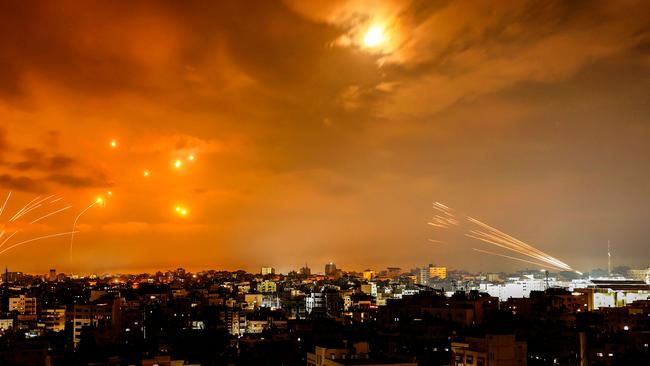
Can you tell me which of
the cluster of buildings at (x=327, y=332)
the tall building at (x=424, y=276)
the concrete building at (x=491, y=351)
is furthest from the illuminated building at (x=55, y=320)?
the tall building at (x=424, y=276)

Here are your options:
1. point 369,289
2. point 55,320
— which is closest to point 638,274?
point 369,289

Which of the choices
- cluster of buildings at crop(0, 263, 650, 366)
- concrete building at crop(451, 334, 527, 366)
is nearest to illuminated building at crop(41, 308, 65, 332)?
cluster of buildings at crop(0, 263, 650, 366)

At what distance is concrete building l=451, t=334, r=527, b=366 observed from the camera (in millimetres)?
10312

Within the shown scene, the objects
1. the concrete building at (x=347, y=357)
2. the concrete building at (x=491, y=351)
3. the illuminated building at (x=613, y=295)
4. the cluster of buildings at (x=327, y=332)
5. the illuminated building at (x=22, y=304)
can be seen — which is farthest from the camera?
the illuminated building at (x=22, y=304)

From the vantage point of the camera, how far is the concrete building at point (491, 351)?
10.3 meters

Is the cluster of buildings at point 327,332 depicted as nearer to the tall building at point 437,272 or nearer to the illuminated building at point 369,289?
the illuminated building at point 369,289

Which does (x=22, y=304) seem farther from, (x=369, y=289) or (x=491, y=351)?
(x=491, y=351)

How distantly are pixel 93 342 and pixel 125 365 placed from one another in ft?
21.6

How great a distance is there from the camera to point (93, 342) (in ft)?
52.5

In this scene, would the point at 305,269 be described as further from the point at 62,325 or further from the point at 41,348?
the point at 41,348

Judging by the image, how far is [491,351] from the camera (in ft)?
33.8

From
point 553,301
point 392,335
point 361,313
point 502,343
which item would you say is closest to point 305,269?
point 361,313

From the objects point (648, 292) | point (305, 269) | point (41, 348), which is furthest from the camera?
point (305, 269)

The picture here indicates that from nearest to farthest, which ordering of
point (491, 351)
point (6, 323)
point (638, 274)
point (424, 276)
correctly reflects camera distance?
point (491, 351) < point (6, 323) < point (638, 274) < point (424, 276)
